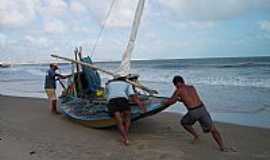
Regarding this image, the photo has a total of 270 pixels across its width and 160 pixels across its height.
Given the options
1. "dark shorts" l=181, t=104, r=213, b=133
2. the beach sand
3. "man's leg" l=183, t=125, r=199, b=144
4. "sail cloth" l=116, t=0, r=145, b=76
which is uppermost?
"sail cloth" l=116, t=0, r=145, b=76

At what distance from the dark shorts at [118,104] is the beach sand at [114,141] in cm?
73

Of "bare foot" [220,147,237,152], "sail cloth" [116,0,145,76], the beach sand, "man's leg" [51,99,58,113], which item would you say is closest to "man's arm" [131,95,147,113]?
"sail cloth" [116,0,145,76]

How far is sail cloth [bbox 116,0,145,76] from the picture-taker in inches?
301

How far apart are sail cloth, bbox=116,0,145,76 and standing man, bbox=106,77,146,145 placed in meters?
0.32

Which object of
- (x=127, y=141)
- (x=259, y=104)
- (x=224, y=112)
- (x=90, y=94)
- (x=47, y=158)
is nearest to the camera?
(x=47, y=158)

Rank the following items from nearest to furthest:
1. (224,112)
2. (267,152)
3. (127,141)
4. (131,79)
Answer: (267,152), (127,141), (131,79), (224,112)

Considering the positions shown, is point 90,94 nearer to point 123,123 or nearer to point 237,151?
point 123,123

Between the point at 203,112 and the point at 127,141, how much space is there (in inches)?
66.7

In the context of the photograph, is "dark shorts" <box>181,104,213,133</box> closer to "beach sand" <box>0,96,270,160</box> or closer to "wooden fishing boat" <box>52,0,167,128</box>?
"beach sand" <box>0,96,270,160</box>

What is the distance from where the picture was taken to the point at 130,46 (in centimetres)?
813

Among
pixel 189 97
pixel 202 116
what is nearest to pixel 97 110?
pixel 189 97

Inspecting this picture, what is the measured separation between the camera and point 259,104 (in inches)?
500

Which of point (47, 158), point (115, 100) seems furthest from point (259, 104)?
point (47, 158)

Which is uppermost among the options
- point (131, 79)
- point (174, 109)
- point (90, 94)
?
point (131, 79)
